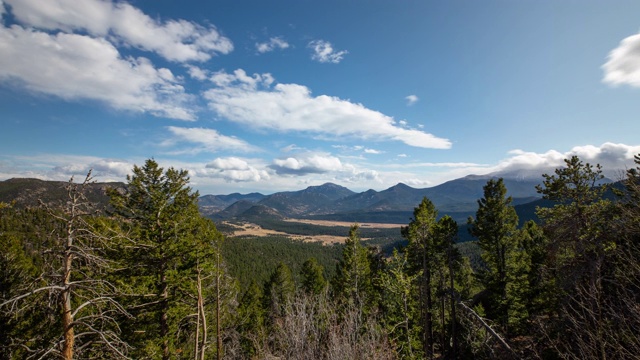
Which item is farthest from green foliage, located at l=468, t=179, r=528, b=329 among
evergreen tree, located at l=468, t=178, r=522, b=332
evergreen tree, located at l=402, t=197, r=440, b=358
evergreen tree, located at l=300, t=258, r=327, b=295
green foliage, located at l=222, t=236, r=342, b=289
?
green foliage, located at l=222, t=236, r=342, b=289

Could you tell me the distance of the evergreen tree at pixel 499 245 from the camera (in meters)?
21.7

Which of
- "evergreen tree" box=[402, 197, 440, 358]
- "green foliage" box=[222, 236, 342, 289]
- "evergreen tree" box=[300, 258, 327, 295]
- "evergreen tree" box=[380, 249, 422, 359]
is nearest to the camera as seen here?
"evergreen tree" box=[380, 249, 422, 359]

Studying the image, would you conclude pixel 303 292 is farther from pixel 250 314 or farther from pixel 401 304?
pixel 250 314

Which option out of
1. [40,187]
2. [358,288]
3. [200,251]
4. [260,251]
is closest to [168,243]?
[200,251]

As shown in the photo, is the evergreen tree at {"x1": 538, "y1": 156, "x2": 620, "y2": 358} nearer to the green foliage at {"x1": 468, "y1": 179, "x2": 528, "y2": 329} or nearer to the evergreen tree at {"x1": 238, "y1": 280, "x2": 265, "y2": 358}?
the green foliage at {"x1": 468, "y1": 179, "x2": 528, "y2": 329}

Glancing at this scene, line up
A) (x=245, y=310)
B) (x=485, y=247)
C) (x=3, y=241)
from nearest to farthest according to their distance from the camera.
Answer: (x=3, y=241) → (x=485, y=247) → (x=245, y=310)

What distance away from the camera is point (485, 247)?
22734 mm

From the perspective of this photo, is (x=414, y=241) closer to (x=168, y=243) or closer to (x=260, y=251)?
(x=168, y=243)

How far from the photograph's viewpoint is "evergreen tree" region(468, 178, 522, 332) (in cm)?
2173

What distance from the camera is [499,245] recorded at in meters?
22.3

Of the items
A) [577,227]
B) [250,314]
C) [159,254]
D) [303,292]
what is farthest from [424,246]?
[250,314]

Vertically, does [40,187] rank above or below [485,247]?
above

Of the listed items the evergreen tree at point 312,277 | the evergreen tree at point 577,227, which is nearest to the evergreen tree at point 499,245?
the evergreen tree at point 577,227

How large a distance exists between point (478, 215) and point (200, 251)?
20.2 m
